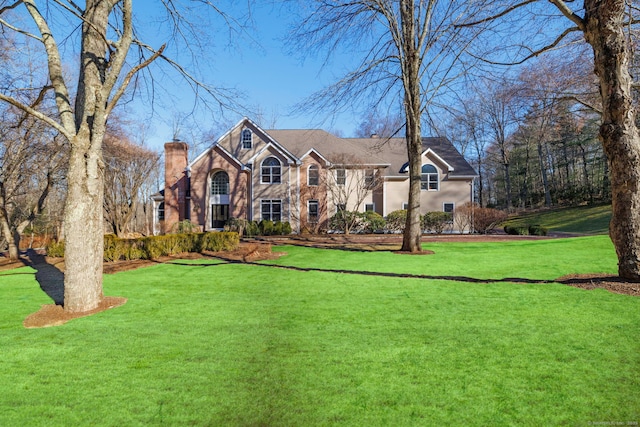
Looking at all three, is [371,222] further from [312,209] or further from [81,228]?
[81,228]

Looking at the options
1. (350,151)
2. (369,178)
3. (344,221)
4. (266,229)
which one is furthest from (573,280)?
(350,151)

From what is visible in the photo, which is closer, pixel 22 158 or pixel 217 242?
pixel 22 158

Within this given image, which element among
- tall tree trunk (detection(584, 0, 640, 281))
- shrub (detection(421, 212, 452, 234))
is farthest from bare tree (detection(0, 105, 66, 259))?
shrub (detection(421, 212, 452, 234))

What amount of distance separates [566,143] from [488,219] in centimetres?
3076

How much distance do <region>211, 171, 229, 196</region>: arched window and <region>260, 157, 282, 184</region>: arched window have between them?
107 inches

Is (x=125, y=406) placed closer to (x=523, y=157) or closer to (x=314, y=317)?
(x=314, y=317)

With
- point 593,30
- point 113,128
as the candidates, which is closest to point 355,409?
point 593,30

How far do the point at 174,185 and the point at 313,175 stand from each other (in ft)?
34.1

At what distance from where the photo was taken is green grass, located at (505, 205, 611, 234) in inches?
1172

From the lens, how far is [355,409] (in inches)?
107

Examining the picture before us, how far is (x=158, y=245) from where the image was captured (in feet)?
42.6

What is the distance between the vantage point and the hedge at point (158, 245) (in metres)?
12.6

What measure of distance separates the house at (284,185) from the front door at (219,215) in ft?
0.09

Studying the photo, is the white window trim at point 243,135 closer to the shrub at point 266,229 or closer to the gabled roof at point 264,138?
the gabled roof at point 264,138
